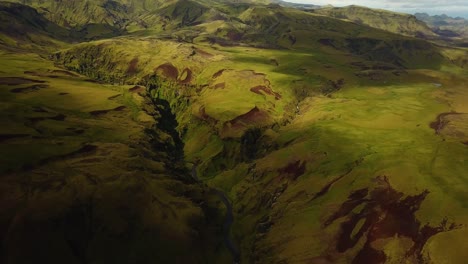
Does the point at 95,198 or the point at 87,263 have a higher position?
the point at 95,198

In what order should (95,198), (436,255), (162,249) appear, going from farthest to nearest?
(95,198)
(162,249)
(436,255)

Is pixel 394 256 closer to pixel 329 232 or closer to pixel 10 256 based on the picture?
pixel 329 232

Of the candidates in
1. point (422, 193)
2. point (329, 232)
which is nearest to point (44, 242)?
point (329, 232)

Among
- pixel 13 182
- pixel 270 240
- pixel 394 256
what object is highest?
pixel 13 182

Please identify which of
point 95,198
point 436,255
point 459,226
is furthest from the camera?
point 95,198

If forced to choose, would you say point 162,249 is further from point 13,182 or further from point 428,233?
point 428,233

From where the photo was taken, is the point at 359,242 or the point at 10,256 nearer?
the point at 10,256

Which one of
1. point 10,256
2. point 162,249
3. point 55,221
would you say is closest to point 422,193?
point 162,249
